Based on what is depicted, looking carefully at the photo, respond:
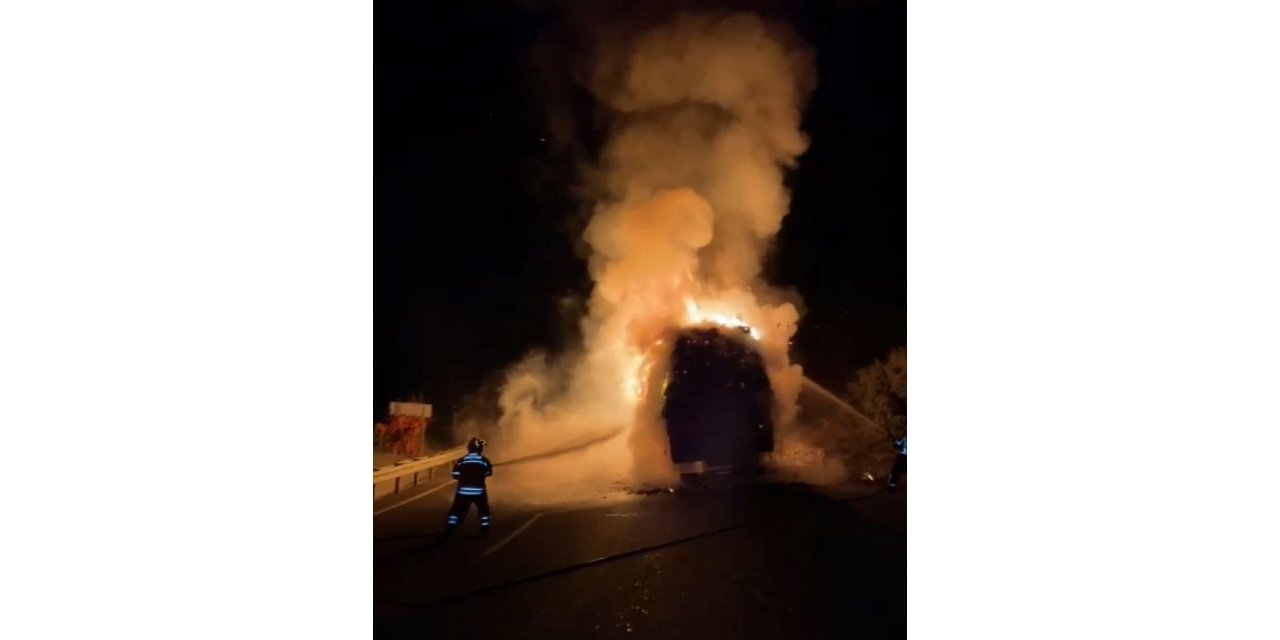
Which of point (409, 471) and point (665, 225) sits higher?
point (665, 225)

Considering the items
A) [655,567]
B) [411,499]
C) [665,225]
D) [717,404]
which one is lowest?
[655,567]

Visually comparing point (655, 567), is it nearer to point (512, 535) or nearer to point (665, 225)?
point (512, 535)

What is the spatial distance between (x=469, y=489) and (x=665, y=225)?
97 cm

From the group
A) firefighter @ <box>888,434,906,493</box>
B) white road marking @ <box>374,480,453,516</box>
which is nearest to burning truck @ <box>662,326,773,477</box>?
firefighter @ <box>888,434,906,493</box>

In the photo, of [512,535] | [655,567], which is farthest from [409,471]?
[655,567]

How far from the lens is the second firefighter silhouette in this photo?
7.05 feet

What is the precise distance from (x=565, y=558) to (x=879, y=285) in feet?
4.10

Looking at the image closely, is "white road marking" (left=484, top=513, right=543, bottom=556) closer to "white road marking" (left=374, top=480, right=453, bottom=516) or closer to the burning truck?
"white road marking" (left=374, top=480, right=453, bottom=516)

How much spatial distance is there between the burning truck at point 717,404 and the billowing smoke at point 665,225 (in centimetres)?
4

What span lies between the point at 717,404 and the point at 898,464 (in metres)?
0.58

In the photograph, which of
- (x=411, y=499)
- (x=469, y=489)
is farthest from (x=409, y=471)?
(x=469, y=489)

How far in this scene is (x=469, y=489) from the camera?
2.15 meters

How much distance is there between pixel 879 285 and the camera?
2242mm

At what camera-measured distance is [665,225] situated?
219 cm
